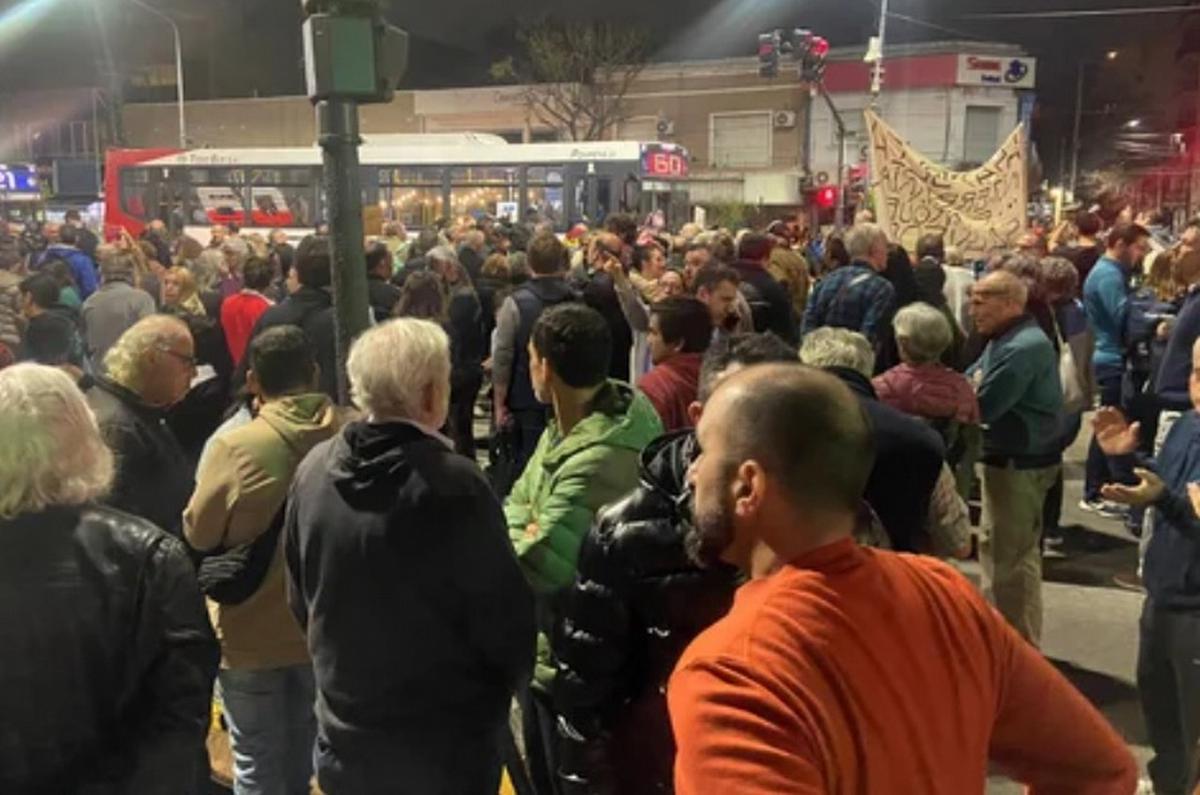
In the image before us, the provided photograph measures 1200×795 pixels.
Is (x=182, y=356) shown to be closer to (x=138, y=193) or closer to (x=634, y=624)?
(x=634, y=624)

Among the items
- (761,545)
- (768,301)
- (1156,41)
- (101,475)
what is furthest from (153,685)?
(1156,41)

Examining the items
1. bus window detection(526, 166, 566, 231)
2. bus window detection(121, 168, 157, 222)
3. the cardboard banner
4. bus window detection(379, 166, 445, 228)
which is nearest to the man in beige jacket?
the cardboard banner

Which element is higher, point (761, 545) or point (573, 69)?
point (573, 69)

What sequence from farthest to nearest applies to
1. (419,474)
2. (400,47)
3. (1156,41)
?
(1156,41) → (400,47) → (419,474)

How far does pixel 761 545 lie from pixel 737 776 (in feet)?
1.22

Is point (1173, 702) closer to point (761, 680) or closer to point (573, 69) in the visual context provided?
point (761, 680)

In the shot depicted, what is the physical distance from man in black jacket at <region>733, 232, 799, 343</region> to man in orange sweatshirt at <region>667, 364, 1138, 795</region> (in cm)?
542

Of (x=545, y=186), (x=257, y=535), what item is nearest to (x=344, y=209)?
(x=257, y=535)

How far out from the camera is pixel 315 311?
5973 mm

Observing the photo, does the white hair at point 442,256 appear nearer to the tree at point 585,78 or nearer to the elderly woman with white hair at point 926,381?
the elderly woman with white hair at point 926,381

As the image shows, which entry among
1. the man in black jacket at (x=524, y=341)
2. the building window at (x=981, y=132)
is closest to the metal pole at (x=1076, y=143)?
the building window at (x=981, y=132)

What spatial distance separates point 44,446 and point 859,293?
236 inches

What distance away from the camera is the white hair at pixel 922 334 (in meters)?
5.21

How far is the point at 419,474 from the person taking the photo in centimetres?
282
